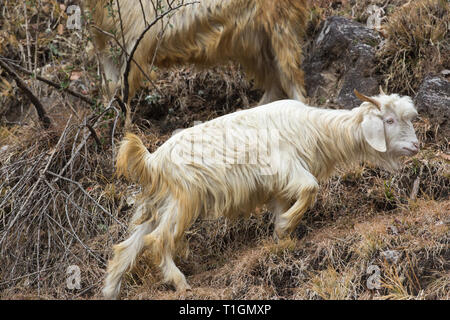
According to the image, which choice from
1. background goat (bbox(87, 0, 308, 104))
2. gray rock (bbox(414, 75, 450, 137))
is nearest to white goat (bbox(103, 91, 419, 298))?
gray rock (bbox(414, 75, 450, 137))

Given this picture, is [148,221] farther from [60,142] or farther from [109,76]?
[109,76]

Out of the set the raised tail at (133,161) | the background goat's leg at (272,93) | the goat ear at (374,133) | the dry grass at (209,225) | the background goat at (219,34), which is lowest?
the dry grass at (209,225)

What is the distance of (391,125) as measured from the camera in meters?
5.51

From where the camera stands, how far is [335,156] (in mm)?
5645

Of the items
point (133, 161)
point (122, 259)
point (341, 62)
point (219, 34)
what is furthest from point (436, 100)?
point (122, 259)

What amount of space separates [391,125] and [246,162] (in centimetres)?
116

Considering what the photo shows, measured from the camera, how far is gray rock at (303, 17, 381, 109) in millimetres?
7293

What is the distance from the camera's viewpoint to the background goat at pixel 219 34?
686 cm

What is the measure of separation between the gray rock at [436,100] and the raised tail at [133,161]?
280 cm

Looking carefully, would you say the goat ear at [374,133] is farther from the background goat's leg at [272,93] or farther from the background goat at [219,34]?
the background goat's leg at [272,93]

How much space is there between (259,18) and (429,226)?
2.64 meters

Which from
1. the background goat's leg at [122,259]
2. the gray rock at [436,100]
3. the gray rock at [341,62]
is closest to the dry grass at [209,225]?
the gray rock at [436,100]

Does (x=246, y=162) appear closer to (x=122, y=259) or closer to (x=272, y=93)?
(x=122, y=259)

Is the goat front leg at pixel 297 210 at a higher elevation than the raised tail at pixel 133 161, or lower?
lower
